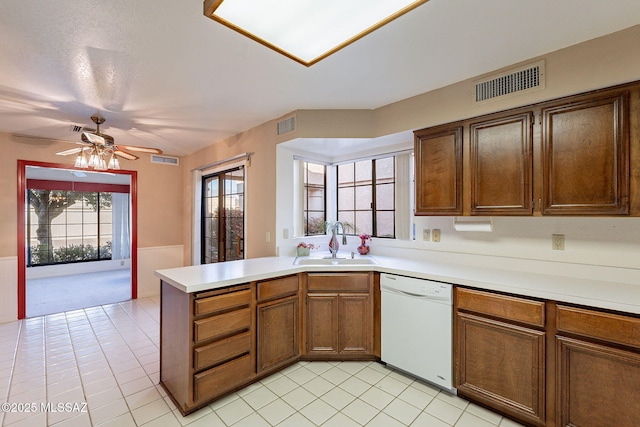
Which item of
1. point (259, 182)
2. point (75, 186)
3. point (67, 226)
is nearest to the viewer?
point (259, 182)

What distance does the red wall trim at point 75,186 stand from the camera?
20.2 ft

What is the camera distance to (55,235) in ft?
22.0

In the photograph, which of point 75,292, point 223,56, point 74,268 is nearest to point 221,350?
point 223,56

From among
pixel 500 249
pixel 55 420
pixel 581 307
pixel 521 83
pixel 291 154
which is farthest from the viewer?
pixel 291 154

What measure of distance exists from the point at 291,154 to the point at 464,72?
1870 millimetres

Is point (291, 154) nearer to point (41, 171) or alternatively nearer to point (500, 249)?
point (500, 249)

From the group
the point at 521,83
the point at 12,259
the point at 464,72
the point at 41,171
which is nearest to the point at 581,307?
the point at 521,83

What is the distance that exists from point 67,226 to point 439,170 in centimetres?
843

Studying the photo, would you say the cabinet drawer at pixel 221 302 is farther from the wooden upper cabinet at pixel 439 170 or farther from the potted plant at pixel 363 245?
the wooden upper cabinet at pixel 439 170

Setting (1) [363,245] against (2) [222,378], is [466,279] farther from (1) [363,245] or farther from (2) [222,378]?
(2) [222,378]

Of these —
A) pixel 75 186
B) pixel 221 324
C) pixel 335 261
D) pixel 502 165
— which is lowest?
pixel 221 324

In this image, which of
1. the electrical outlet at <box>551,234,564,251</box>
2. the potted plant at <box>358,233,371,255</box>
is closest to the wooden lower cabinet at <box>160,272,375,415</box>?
the potted plant at <box>358,233,371,255</box>

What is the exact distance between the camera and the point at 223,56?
196 cm

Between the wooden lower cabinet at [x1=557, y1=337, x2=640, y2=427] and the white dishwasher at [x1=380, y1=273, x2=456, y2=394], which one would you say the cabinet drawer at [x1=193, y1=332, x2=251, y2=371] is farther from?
the wooden lower cabinet at [x1=557, y1=337, x2=640, y2=427]
